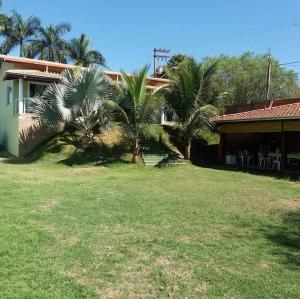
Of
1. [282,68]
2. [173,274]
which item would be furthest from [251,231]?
[282,68]

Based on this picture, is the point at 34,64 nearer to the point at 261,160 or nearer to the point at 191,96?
the point at 191,96

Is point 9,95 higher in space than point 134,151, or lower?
higher

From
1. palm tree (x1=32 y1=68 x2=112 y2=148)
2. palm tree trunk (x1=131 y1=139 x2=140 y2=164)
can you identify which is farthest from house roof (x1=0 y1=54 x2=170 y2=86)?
palm tree trunk (x1=131 y1=139 x2=140 y2=164)

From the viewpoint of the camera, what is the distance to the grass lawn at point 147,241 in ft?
15.6

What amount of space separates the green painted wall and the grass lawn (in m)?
9.58

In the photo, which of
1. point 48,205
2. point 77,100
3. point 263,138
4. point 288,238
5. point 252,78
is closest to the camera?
point 288,238

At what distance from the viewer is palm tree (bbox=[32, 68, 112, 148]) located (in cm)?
1839

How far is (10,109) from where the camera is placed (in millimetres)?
23406

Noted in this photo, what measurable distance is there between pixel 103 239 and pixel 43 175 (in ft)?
27.3

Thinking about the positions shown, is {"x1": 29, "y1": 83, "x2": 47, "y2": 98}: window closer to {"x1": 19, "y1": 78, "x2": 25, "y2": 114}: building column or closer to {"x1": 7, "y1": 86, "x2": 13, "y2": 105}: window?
{"x1": 19, "y1": 78, "x2": 25, "y2": 114}: building column

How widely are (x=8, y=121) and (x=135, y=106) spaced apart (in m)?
9.57

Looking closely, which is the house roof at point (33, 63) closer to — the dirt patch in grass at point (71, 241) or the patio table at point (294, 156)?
the patio table at point (294, 156)

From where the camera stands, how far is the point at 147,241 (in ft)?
21.1

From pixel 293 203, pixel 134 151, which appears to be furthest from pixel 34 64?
pixel 293 203
